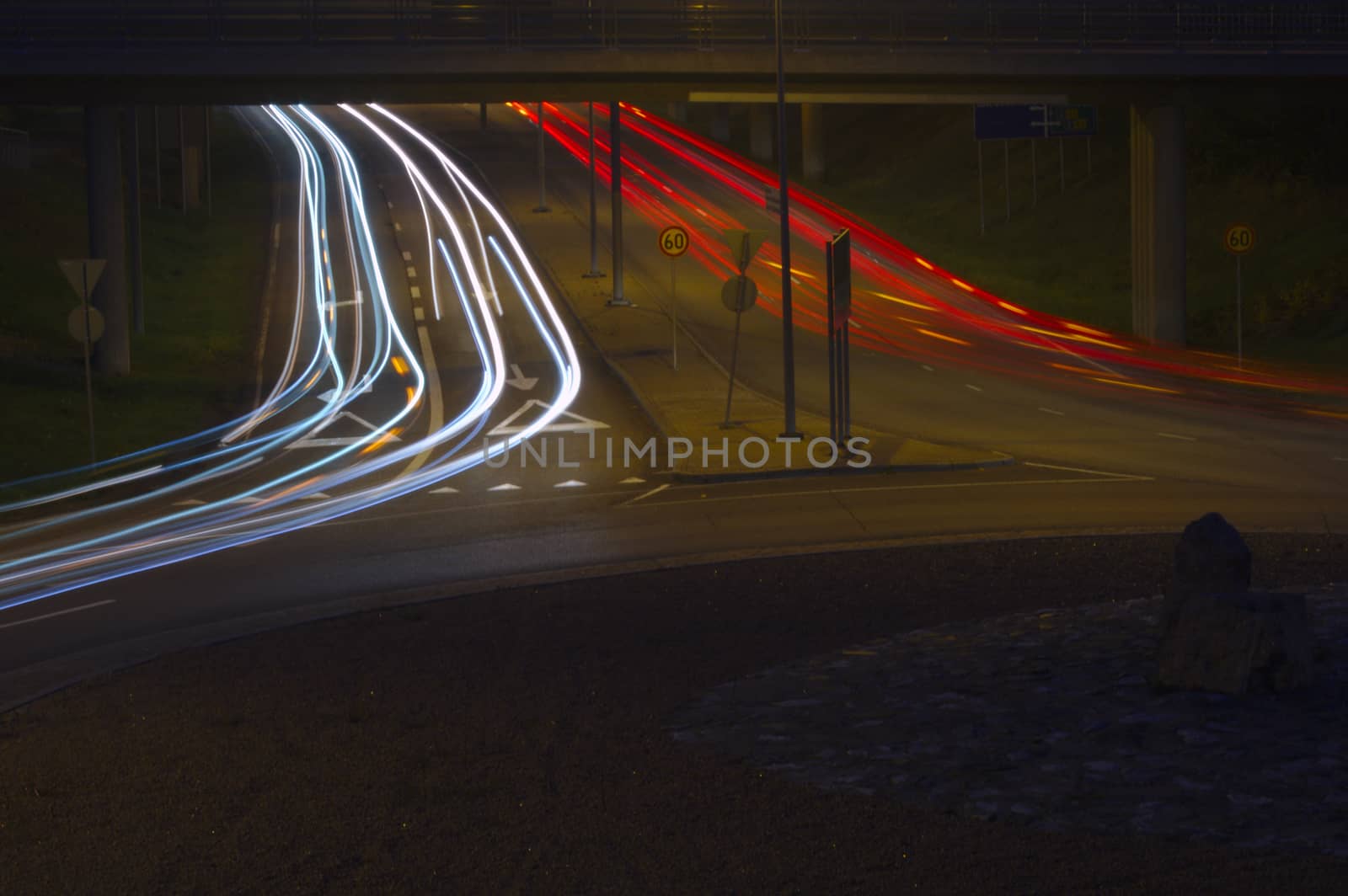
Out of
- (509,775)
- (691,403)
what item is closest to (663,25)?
(691,403)

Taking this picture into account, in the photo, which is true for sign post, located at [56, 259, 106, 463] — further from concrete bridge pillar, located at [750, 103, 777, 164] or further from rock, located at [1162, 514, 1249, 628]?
concrete bridge pillar, located at [750, 103, 777, 164]

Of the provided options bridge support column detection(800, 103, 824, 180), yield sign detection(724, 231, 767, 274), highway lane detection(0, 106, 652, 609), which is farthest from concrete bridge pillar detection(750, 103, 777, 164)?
yield sign detection(724, 231, 767, 274)

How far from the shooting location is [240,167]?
76.1 meters

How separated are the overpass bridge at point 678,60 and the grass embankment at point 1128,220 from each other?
12.3 ft

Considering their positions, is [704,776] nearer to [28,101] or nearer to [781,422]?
[781,422]

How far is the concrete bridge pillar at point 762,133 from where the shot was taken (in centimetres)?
8100

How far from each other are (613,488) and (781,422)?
608 centimetres

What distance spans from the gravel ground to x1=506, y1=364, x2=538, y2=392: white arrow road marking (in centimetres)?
1930

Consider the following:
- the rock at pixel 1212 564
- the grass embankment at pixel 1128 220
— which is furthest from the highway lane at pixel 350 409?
the grass embankment at pixel 1128 220

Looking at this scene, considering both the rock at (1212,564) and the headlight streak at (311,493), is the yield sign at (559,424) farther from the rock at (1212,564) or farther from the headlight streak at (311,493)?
the rock at (1212,564)

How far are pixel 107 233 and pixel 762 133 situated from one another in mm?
50079

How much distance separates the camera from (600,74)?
3603 cm

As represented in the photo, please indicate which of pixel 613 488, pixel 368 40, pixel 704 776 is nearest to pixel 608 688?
pixel 704 776

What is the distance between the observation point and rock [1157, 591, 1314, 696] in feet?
32.1
